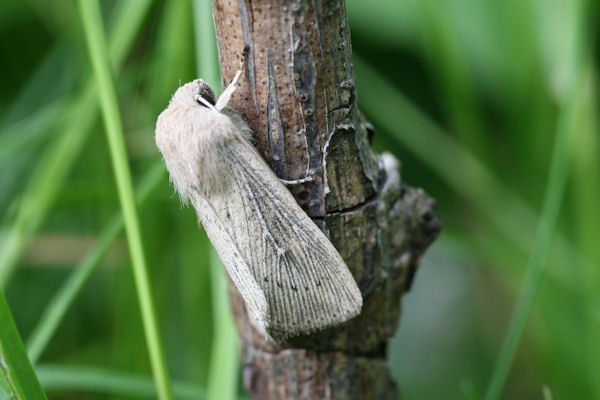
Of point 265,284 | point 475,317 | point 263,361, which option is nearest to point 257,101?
point 265,284

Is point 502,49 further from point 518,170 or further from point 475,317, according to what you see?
point 475,317

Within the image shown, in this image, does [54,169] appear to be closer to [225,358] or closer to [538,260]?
[225,358]

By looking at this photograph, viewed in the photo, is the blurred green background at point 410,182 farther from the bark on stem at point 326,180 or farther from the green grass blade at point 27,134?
the bark on stem at point 326,180

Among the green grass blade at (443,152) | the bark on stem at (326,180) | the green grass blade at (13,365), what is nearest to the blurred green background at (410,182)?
the green grass blade at (443,152)

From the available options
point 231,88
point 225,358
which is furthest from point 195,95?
point 225,358

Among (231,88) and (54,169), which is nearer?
(231,88)
